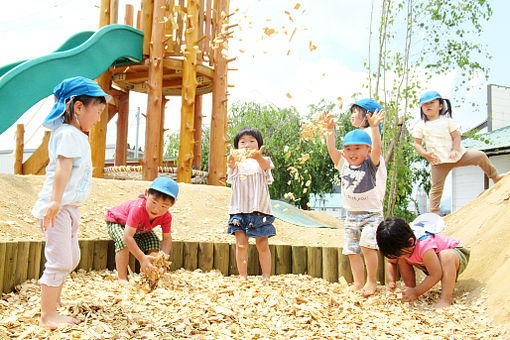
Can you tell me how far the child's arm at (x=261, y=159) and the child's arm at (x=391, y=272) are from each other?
1229 millimetres

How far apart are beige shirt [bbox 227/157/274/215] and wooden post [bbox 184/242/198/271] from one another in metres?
0.48

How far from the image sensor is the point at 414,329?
270 cm

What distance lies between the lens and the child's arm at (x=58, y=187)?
223 centimetres

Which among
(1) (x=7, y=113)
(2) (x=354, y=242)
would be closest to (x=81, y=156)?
(2) (x=354, y=242)

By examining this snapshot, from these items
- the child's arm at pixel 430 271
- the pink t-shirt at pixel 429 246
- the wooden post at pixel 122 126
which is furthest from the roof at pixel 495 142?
the child's arm at pixel 430 271

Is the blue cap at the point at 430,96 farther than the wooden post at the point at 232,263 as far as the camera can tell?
Yes

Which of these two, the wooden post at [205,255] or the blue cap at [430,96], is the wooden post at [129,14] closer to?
the blue cap at [430,96]

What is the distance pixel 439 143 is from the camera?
195 inches

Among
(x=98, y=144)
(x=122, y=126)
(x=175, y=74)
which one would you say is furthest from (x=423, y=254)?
(x=122, y=126)

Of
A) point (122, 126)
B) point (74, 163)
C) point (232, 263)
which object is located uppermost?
point (122, 126)

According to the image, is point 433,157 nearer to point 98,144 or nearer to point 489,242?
point 489,242

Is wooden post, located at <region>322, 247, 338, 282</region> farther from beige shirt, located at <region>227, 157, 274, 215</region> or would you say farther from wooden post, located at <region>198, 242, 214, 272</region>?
wooden post, located at <region>198, 242, 214, 272</region>

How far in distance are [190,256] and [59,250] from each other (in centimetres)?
168

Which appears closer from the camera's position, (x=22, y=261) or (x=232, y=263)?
(x=22, y=261)
